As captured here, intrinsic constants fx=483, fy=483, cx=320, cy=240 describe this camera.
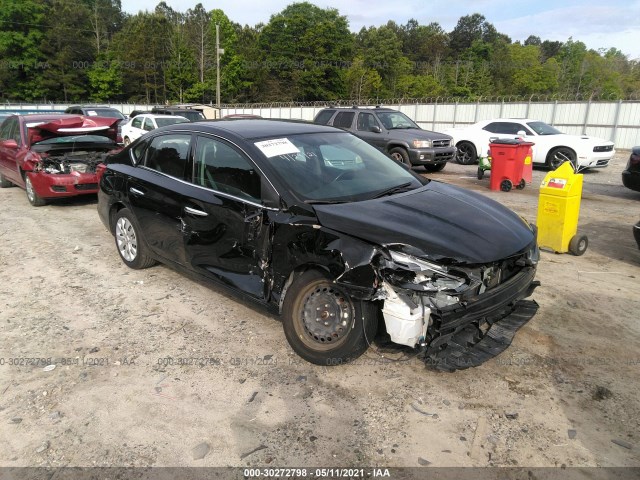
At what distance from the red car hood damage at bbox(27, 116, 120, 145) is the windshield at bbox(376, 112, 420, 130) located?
24.8ft

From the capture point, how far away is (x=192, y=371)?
142 inches

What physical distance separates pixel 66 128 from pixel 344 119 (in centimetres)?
765

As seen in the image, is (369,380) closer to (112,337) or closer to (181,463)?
(181,463)

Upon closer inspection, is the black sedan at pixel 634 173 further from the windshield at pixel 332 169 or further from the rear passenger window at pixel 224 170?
the rear passenger window at pixel 224 170

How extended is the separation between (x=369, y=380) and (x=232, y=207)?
5.76 ft

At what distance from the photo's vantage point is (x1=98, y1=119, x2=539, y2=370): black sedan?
319 centimetres

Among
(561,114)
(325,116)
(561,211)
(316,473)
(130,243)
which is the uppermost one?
(561,114)

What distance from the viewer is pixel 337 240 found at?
3.31 metres

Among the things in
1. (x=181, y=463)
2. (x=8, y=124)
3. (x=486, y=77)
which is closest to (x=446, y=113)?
(x=8, y=124)

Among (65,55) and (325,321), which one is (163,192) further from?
(65,55)

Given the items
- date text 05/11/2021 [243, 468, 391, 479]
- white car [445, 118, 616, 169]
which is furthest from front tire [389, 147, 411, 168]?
date text 05/11/2021 [243, 468, 391, 479]

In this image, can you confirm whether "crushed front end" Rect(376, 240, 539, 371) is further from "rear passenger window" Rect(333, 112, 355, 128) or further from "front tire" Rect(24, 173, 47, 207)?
"rear passenger window" Rect(333, 112, 355, 128)

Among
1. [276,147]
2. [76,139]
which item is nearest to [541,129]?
[76,139]

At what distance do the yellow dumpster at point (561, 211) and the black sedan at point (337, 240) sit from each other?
2349mm
